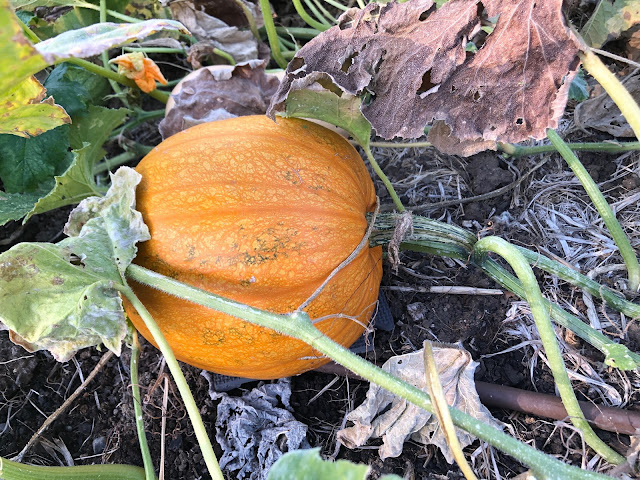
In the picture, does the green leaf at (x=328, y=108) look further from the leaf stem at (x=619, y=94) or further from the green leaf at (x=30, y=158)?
the green leaf at (x=30, y=158)

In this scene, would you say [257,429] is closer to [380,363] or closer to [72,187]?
[380,363]

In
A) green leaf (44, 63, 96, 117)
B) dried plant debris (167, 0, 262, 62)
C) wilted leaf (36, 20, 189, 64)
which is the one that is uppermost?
wilted leaf (36, 20, 189, 64)

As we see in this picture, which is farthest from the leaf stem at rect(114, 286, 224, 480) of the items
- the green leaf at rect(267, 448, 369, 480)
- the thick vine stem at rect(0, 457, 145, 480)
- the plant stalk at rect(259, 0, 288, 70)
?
the plant stalk at rect(259, 0, 288, 70)

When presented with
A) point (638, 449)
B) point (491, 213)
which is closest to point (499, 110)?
point (491, 213)

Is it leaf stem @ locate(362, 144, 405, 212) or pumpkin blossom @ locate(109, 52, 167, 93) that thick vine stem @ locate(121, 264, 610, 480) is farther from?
pumpkin blossom @ locate(109, 52, 167, 93)

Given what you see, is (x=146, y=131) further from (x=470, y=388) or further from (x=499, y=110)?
(x=470, y=388)

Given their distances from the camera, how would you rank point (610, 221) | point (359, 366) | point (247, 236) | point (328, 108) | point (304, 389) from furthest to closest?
point (304, 389)
point (610, 221)
point (328, 108)
point (247, 236)
point (359, 366)

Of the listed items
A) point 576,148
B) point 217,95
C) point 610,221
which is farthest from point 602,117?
point 217,95
